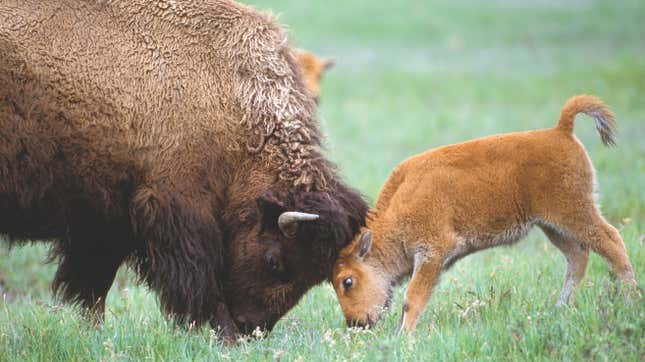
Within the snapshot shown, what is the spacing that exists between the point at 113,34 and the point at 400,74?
599 inches

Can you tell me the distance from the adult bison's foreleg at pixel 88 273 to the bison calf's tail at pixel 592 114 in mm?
2995

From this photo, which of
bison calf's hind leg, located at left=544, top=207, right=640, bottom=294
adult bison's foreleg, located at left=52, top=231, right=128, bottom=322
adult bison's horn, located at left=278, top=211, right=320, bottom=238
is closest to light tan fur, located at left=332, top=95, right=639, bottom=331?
bison calf's hind leg, located at left=544, top=207, right=640, bottom=294

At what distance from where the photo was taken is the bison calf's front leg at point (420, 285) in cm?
642

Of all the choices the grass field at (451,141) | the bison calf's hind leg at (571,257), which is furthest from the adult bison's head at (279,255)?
the bison calf's hind leg at (571,257)

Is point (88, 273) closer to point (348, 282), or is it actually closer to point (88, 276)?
point (88, 276)

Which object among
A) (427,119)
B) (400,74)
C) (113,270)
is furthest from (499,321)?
(400,74)

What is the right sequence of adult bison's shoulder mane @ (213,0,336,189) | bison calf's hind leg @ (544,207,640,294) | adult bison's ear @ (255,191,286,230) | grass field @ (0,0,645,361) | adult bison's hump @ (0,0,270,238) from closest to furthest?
grass field @ (0,0,645,361) → adult bison's hump @ (0,0,270,238) → bison calf's hind leg @ (544,207,640,294) → adult bison's ear @ (255,191,286,230) → adult bison's shoulder mane @ (213,0,336,189)

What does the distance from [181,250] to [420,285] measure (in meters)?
1.51

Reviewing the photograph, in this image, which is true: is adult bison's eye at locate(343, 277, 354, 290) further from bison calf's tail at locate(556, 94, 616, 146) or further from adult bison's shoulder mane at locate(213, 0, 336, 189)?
bison calf's tail at locate(556, 94, 616, 146)

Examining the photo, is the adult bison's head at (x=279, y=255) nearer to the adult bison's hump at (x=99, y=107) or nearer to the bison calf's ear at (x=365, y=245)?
the bison calf's ear at (x=365, y=245)

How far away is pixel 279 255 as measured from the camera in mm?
6551

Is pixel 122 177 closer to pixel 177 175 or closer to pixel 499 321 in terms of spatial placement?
pixel 177 175

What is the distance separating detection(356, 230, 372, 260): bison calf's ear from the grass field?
1.60 feet

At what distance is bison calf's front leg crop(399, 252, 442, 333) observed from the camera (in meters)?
6.42
